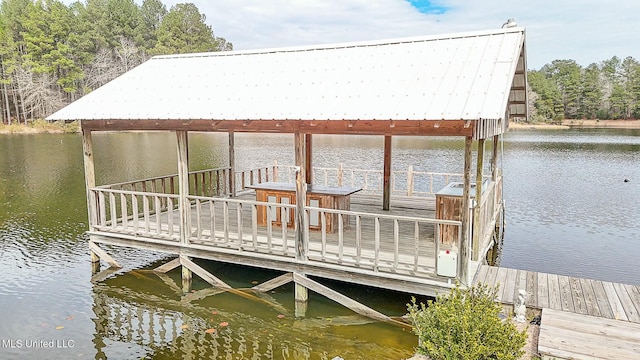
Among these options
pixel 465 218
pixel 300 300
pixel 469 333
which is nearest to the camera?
pixel 469 333

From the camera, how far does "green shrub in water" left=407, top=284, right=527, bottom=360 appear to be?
16.2 feet

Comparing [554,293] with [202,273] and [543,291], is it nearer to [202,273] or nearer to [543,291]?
[543,291]

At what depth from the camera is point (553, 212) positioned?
16.9m

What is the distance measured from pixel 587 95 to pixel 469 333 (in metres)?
80.8

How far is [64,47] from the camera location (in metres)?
52.2

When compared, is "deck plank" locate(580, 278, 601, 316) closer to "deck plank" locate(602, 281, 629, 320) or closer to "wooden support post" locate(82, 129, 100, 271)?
"deck plank" locate(602, 281, 629, 320)

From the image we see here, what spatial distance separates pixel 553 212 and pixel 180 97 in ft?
47.4

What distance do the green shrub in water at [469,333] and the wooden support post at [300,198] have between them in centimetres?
283

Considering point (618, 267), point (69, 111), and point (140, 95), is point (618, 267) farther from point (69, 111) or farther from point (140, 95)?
point (69, 111)

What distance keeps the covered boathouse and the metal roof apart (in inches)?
1.2

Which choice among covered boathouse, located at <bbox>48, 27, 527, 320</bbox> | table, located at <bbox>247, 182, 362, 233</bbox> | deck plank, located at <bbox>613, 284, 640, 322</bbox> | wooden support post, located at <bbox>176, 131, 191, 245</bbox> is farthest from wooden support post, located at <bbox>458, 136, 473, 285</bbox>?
wooden support post, located at <bbox>176, 131, 191, 245</bbox>

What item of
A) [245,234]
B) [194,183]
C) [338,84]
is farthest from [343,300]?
[194,183]

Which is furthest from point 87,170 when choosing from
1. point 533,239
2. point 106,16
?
point 106,16

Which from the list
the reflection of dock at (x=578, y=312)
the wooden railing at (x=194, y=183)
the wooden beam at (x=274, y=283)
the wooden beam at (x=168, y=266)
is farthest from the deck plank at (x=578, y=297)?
the wooden railing at (x=194, y=183)
